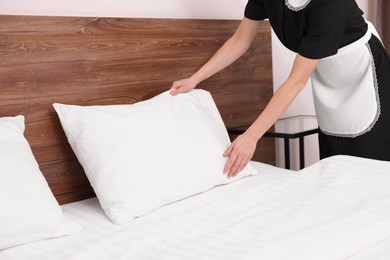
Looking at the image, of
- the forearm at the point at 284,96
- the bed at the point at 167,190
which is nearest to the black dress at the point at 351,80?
the forearm at the point at 284,96

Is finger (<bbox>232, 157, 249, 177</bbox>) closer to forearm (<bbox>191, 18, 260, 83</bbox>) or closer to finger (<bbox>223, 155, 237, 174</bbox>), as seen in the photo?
finger (<bbox>223, 155, 237, 174</bbox>)

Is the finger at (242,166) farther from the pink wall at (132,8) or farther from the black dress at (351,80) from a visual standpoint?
the pink wall at (132,8)

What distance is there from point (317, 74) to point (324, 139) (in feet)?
0.85

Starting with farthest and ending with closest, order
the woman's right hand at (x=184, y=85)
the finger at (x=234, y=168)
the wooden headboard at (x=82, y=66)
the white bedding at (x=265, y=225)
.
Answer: the woman's right hand at (x=184, y=85) < the finger at (x=234, y=168) < the wooden headboard at (x=82, y=66) < the white bedding at (x=265, y=225)

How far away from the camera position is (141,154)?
152 centimetres

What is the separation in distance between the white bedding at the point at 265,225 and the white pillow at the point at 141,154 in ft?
0.17

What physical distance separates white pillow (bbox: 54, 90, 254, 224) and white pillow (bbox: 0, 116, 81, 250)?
0.18m

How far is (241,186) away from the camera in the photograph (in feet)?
5.45

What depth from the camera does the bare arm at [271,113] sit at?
5.41 ft

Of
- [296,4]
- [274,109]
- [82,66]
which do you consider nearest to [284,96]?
[274,109]

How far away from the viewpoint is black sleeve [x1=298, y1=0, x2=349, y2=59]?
162 centimetres

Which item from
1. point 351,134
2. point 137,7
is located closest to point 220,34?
point 137,7

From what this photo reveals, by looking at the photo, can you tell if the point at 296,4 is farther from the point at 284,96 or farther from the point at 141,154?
the point at 141,154

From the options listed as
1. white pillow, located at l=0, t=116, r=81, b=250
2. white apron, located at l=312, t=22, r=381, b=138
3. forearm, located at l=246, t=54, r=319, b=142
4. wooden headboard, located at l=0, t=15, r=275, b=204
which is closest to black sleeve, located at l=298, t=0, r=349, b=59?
forearm, located at l=246, t=54, r=319, b=142
